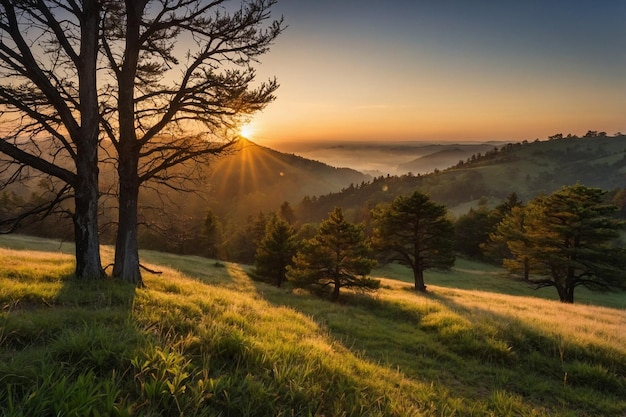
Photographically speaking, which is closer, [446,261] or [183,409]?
[183,409]

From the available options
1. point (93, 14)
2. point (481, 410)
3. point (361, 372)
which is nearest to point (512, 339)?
point (481, 410)

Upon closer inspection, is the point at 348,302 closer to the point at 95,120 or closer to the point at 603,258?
the point at 95,120

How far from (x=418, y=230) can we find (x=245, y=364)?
29.1 metres

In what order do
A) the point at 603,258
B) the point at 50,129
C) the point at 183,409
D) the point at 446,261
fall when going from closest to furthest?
A: the point at 183,409 < the point at 50,129 < the point at 603,258 < the point at 446,261

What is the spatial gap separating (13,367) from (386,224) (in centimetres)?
2998

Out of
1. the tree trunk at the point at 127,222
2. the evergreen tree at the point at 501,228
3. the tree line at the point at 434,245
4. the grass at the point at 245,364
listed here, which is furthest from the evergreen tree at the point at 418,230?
the tree trunk at the point at 127,222

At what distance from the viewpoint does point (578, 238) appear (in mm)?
26797

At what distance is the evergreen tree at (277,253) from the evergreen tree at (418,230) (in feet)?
28.7

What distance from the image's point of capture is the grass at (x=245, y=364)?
9.87ft

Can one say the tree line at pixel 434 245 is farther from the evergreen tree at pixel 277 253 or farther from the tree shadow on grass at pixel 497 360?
the tree shadow on grass at pixel 497 360

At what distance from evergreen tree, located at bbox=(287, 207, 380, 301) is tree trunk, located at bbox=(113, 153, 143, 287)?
14845 millimetres

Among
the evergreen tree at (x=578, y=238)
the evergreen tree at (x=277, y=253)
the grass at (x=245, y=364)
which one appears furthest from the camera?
the evergreen tree at (x=277, y=253)

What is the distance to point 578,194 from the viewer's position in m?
26.2

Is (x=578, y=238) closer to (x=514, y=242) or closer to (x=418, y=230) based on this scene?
(x=514, y=242)
